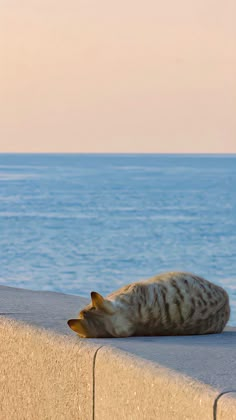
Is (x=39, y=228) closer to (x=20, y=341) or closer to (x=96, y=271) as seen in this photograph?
(x=96, y=271)

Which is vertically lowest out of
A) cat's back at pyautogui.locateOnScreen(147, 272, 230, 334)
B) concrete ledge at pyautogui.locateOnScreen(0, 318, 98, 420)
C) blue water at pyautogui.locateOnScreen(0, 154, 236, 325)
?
blue water at pyautogui.locateOnScreen(0, 154, 236, 325)

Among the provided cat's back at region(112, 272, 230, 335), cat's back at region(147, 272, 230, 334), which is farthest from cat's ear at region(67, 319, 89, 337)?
cat's back at region(147, 272, 230, 334)

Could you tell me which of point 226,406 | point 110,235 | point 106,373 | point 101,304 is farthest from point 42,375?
point 110,235

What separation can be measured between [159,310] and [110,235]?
166 feet

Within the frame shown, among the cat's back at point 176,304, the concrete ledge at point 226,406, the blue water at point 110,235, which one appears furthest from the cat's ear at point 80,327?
the blue water at point 110,235

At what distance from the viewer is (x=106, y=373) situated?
4.02 metres

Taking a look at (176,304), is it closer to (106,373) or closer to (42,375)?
(42,375)

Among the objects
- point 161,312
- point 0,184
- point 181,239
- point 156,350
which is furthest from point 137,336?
point 0,184

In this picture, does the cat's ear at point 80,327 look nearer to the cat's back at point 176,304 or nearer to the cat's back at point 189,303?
the cat's back at point 176,304

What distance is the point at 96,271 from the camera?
121 feet

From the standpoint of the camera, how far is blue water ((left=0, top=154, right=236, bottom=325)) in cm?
3756

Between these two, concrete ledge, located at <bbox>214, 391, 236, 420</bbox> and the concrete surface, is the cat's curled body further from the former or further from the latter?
concrete ledge, located at <bbox>214, 391, 236, 420</bbox>

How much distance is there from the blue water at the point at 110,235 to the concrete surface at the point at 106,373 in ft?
74.4

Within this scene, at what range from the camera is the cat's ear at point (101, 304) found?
448 centimetres
